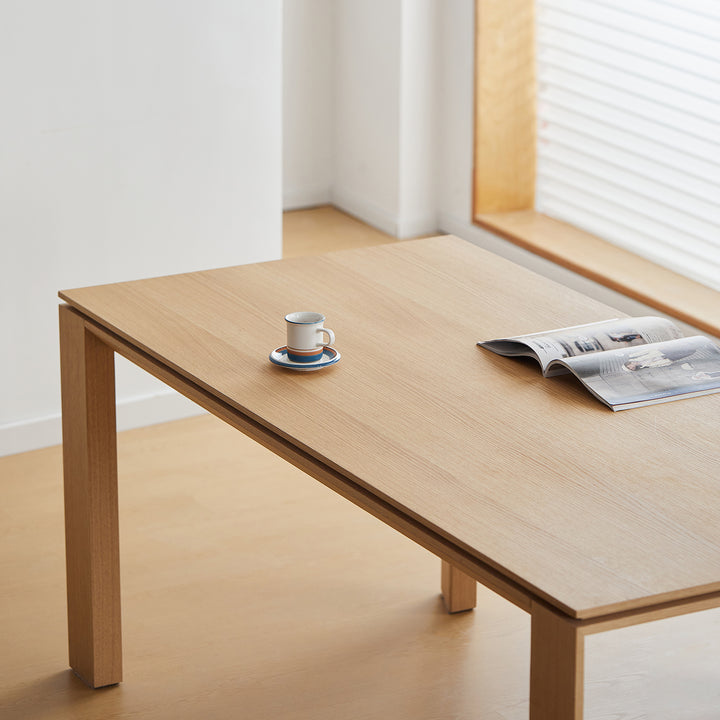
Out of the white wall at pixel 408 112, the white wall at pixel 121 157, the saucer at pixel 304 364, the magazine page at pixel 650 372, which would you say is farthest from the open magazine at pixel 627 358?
the white wall at pixel 408 112

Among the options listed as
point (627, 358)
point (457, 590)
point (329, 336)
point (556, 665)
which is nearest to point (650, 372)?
point (627, 358)

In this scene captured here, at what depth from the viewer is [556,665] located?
1.52 meters

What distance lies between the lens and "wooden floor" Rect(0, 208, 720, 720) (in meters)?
2.60

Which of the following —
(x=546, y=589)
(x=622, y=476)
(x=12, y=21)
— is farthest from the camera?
(x=12, y=21)

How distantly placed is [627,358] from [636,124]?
2782mm

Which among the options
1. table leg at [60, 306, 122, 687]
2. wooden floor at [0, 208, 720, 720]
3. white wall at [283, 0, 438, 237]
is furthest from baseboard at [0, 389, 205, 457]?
white wall at [283, 0, 438, 237]

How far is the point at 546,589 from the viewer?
1.52 metres

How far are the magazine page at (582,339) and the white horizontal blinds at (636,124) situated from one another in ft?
7.56

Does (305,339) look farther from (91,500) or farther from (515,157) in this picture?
(515,157)

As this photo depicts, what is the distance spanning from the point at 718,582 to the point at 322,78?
15.1ft

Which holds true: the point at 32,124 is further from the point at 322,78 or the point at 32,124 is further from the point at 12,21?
the point at 322,78

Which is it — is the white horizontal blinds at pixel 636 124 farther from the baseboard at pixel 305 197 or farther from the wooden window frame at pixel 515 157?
the baseboard at pixel 305 197

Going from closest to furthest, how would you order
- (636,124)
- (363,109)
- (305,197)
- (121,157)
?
(121,157), (636,124), (363,109), (305,197)

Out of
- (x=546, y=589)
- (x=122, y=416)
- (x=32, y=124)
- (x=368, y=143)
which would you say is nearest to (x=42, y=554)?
(x=122, y=416)
